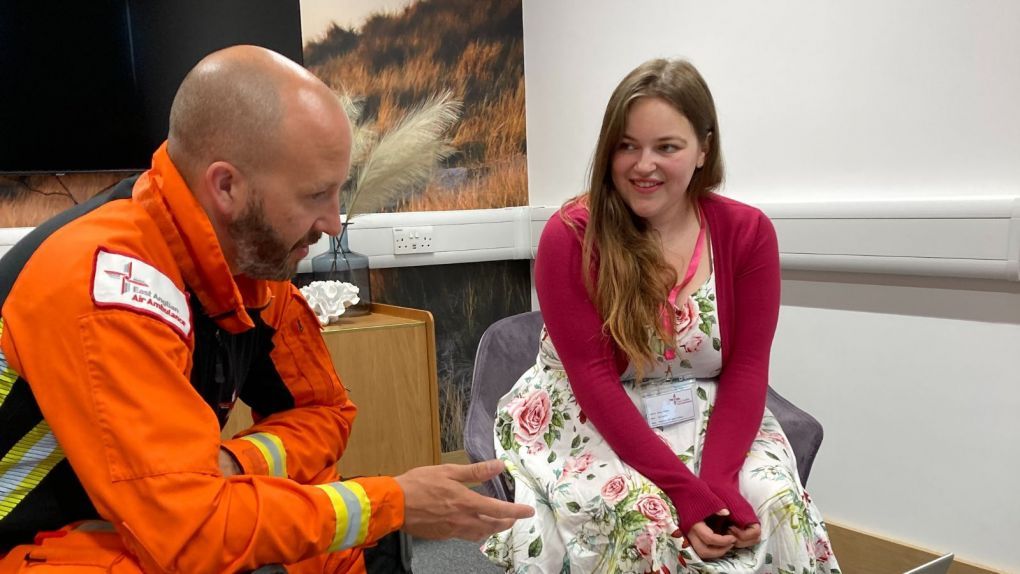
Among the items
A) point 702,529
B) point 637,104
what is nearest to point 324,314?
point 637,104

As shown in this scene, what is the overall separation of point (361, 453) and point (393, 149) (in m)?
1.03

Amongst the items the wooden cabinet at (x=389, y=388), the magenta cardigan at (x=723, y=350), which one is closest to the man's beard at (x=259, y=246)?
the magenta cardigan at (x=723, y=350)

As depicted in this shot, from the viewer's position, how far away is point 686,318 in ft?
5.42

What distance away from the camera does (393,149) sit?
2.76m

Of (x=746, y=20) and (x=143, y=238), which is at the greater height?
(x=746, y=20)

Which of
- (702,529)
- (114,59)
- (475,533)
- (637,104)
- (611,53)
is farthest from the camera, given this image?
(611,53)

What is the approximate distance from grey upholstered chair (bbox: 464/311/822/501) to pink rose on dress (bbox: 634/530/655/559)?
0.29 meters

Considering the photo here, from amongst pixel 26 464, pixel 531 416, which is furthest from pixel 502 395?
pixel 26 464

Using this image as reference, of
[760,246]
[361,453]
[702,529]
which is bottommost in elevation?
[361,453]

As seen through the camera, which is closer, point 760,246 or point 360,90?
point 760,246

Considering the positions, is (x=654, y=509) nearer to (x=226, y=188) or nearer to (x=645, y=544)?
(x=645, y=544)

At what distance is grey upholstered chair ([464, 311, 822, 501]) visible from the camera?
1.74 meters

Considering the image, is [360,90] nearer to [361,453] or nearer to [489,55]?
[489,55]

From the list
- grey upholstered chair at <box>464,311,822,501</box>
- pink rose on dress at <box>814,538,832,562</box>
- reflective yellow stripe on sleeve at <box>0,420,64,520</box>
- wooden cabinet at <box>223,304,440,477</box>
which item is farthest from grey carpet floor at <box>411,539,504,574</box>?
reflective yellow stripe on sleeve at <box>0,420,64,520</box>
